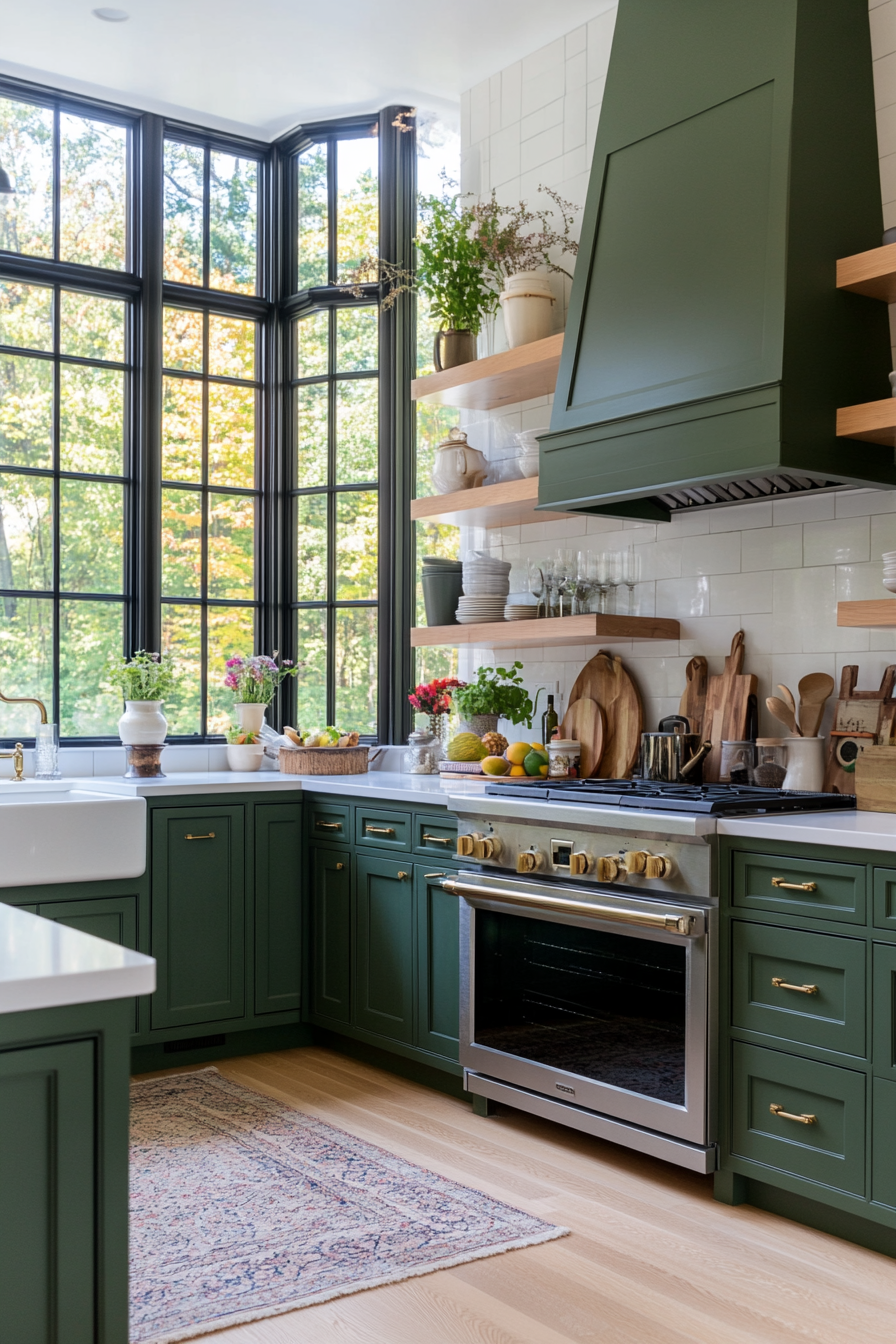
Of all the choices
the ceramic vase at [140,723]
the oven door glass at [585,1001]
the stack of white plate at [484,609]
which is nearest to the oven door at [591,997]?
the oven door glass at [585,1001]

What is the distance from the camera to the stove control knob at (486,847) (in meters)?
3.50

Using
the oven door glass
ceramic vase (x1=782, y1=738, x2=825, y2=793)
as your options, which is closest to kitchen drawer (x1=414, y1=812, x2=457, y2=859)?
the oven door glass

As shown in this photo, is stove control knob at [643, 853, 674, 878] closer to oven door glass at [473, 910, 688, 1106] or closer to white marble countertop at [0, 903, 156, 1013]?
oven door glass at [473, 910, 688, 1106]

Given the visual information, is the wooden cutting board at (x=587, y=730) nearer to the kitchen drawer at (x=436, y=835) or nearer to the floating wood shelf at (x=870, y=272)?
the kitchen drawer at (x=436, y=835)

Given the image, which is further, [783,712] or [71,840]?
[71,840]

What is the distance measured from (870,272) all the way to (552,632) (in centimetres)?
142

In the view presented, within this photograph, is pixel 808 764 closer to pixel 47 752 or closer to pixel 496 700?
pixel 496 700

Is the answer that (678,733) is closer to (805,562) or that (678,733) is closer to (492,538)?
(805,562)

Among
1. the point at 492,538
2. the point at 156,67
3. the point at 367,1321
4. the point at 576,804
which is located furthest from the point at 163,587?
the point at 367,1321

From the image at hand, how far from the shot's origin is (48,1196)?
1.38 metres

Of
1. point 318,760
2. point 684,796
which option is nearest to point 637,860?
point 684,796

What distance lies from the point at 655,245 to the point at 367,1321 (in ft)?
8.93

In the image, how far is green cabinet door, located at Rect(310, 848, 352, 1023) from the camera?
163 inches

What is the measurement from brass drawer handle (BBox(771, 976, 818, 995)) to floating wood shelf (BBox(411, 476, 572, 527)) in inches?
68.5
